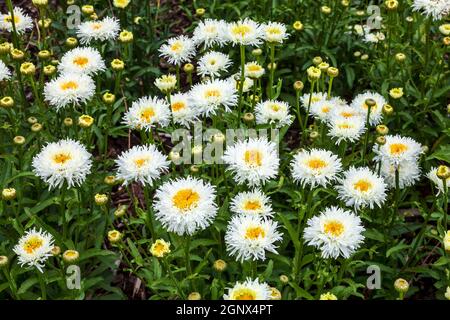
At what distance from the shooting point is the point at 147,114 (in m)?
3.41

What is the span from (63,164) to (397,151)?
1816 mm

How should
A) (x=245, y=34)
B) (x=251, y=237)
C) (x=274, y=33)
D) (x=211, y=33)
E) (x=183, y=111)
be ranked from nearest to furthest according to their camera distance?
(x=251, y=237), (x=183, y=111), (x=245, y=34), (x=274, y=33), (x=211, y=33)

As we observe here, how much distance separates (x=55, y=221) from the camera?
11.8ft

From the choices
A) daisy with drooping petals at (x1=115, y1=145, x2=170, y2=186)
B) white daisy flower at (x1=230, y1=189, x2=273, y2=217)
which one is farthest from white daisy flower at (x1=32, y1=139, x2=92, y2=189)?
white daisy flower at (x1=230, y1=189, x2=273, y2=217)

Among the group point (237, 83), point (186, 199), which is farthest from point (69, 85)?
point (186, 199)

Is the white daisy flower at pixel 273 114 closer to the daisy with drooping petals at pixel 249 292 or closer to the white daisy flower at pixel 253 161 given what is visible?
the white daisy flower at pixel 253 161

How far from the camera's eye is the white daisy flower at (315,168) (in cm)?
303

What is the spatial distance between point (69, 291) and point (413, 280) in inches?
78.3

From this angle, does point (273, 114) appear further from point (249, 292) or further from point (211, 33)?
point (249, 292)

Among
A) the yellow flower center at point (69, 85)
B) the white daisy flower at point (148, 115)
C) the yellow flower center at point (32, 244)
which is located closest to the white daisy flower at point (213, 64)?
the white daisy flower at point (148, 115)

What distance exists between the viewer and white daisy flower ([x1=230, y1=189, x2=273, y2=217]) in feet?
9.84

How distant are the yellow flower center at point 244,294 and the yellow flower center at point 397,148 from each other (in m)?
1.23

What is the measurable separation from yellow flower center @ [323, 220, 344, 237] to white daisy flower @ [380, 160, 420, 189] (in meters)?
0.68

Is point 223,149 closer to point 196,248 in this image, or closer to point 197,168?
point 197,168
